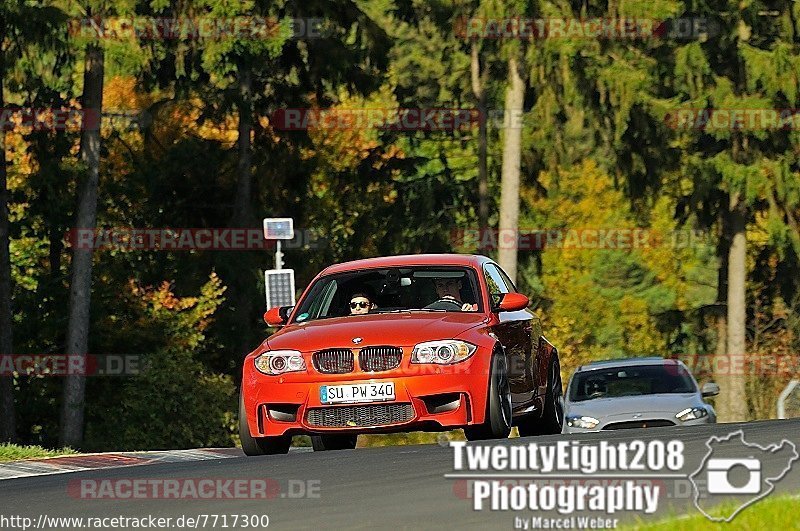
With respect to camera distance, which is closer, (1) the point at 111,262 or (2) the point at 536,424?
(2) the point at 536,424

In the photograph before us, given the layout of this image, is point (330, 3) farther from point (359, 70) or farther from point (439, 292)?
point (439, 292)

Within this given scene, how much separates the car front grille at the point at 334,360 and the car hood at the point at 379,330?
0.05 m

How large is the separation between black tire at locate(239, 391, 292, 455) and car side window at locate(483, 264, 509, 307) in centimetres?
223

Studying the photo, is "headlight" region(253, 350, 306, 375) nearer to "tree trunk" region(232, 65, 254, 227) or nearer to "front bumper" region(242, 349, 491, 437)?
"front bumper" region(242, 349, 491, 437)

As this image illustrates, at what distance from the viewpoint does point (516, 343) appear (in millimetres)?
16406

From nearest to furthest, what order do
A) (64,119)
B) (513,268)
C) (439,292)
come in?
(439,292)
(513,268)
(64,119)

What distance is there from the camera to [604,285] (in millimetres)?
83812

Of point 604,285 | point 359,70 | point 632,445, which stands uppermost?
point 359,70

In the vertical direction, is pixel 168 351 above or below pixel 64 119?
below

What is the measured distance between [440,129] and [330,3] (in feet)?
26.3

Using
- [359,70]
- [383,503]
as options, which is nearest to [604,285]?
[359,70]

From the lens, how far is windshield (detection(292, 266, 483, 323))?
16547 mm

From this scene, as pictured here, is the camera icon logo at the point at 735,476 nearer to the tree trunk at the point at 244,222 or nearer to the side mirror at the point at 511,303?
the side mirror at the point at 511,303

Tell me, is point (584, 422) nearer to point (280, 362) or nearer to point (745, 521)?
point (280, 362)
